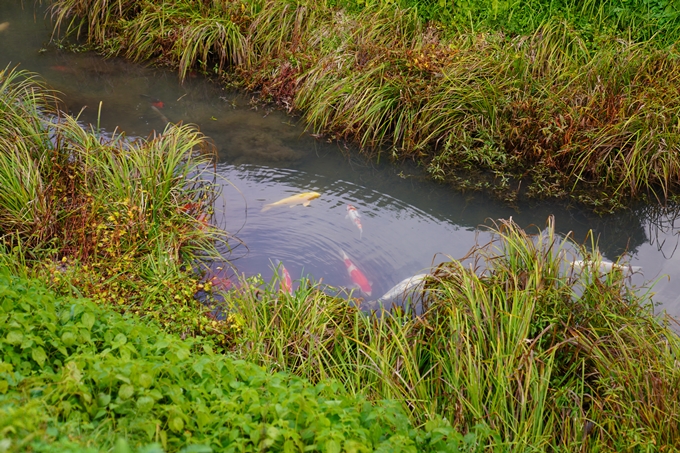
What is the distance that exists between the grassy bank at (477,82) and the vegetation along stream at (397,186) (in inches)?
1.0

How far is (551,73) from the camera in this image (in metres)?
5.89

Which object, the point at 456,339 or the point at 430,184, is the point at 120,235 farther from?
the point at 430,184

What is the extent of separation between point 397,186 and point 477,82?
134 centimetres

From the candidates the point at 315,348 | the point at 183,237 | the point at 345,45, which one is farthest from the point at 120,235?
the point at 345,45

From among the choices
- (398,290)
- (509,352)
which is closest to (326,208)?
(398,290)

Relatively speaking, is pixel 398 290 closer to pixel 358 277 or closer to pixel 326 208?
pixel 358 277

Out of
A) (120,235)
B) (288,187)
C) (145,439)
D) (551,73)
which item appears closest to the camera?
(145,439)

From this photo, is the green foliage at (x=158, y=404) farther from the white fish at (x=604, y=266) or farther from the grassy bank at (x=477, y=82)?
the grassy bank at (x=477, y=82)

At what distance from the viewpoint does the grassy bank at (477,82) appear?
528 cm

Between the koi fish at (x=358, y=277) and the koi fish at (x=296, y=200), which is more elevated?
the koi fish at (x=296, y=200)

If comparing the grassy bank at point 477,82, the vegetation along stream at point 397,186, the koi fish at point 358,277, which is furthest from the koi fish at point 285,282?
the grassy bank at point 477,82

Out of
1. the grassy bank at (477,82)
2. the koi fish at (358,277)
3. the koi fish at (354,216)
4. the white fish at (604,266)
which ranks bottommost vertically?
the koi fish at (358,277)

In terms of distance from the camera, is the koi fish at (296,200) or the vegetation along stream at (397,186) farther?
the koi fish at (296,200)

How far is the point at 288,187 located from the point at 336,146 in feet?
2.99
